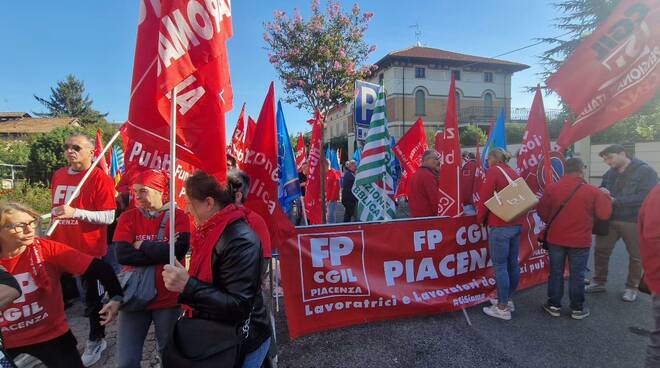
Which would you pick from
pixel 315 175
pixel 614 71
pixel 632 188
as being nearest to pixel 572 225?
pixel 632 188

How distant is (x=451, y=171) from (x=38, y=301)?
411 cm

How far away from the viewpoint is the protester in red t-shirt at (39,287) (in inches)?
81.7

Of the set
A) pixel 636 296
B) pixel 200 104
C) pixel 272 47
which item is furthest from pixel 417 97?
pixel 200 104

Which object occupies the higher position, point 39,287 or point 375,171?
point 375,171

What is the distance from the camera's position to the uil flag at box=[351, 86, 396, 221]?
5098 mm

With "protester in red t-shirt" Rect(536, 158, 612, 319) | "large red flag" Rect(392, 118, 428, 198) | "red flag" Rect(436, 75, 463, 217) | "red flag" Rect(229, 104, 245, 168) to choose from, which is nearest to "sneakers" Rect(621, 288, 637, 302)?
"protester in red t-shirt" Rect(536, 158, 612, 319)

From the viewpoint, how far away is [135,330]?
2383 mm

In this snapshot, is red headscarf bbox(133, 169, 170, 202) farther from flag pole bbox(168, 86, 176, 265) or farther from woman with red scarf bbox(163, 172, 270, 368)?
woman with red scarf bbox(163, 172, 270, 368)

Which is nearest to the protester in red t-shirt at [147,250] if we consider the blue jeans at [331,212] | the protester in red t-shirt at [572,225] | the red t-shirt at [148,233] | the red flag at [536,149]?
the red t-shirt at [148,233]

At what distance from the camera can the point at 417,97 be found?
138ft

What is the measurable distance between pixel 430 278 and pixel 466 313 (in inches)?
23.5

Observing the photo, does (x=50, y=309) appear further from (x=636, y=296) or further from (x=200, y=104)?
(x=636, y=296)

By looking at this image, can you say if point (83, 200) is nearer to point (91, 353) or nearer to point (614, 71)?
point (91, 353)

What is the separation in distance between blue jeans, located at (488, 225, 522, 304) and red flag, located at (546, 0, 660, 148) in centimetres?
122
